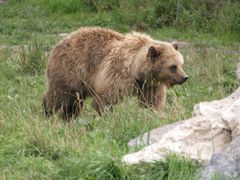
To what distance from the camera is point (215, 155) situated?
4.92 meters

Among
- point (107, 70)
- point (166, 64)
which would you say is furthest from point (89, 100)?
point (166, 64)

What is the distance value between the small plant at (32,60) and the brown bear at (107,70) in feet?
8.08

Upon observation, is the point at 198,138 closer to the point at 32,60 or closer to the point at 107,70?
the point at 107,70

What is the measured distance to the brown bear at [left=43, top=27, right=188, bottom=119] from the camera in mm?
8859

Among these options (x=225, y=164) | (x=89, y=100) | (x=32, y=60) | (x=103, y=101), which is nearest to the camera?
(x=225, y=164)

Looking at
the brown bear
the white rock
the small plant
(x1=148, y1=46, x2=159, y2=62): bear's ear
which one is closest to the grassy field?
the small plant

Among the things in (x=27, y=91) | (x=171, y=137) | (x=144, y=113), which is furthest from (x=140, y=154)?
(x=27, y=91)

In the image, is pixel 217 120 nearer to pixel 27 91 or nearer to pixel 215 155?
pixel 215 155

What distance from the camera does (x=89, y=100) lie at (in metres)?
10.5

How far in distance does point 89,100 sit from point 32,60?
2.00 metres

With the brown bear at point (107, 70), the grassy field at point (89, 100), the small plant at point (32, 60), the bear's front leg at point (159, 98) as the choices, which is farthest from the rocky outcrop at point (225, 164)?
the small plant at point (32, 60)

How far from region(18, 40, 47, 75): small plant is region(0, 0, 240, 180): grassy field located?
2 centimetres

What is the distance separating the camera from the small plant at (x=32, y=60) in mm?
11938

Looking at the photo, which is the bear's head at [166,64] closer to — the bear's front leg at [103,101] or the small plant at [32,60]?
the bear's front leg at [103,101]
